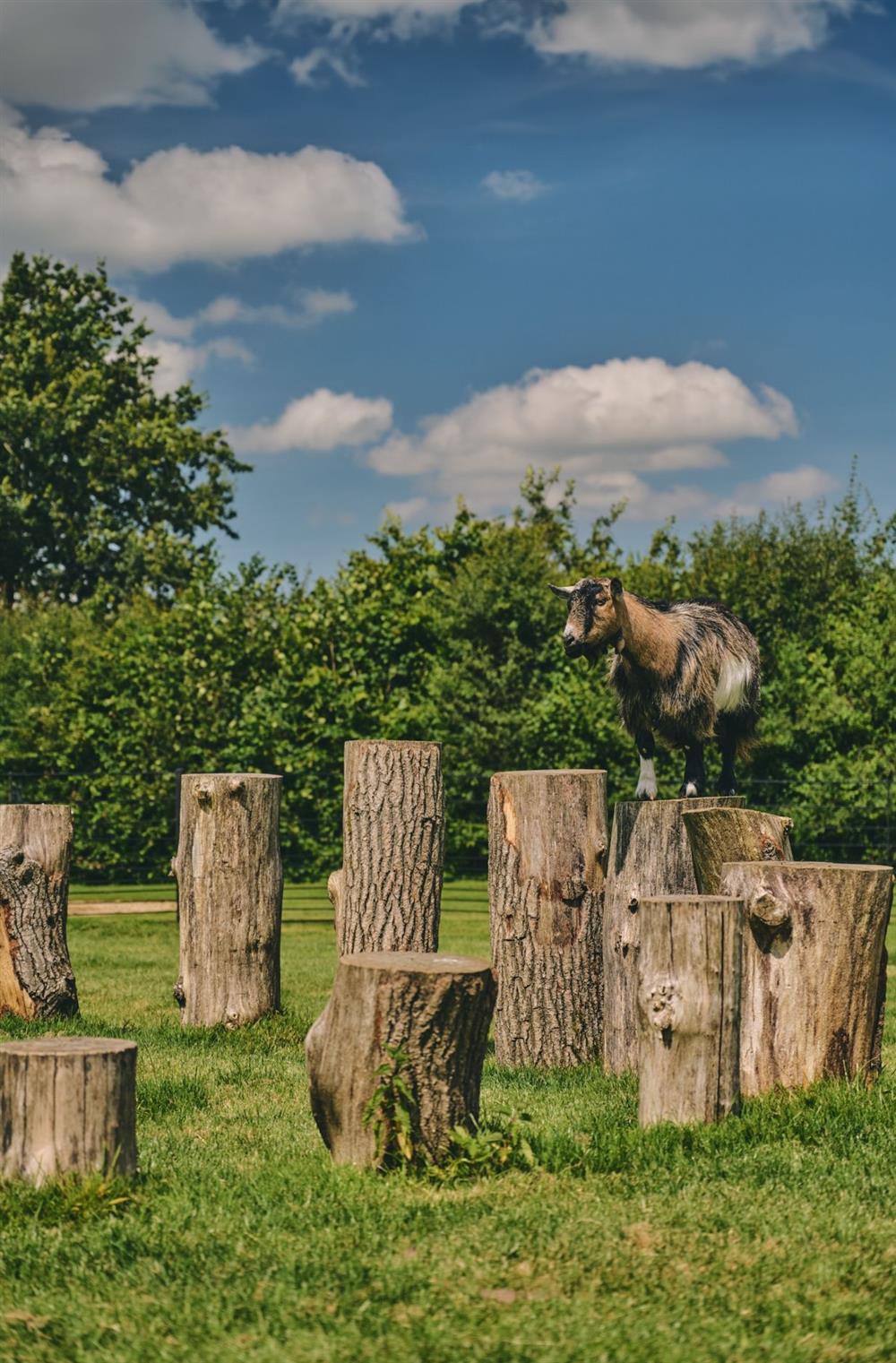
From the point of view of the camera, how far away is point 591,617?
7758 millimetres

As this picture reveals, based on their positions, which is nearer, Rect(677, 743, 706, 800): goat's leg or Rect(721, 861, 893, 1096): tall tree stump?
Rect(721, 861, 893, 1096): tall tree stump

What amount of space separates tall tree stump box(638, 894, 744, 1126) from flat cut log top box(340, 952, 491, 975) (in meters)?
0.81

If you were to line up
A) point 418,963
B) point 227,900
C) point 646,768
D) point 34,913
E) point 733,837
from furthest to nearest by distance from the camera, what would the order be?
point 34,913
point 227,900
point 646,768
point 733,837
point 418,963

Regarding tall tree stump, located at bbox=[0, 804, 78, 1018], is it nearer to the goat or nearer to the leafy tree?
the goat

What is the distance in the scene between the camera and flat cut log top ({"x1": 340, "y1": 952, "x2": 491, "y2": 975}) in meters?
5.59

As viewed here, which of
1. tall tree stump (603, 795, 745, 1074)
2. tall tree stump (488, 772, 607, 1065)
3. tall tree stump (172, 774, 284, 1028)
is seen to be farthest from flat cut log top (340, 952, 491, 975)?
tall tree stump (172, 774, 284, 1028)

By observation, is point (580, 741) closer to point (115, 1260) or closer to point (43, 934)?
point (43, 934)

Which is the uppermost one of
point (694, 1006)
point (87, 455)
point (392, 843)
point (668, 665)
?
point (87, 455)

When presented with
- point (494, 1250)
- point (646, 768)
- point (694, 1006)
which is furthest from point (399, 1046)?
point (646, 768)

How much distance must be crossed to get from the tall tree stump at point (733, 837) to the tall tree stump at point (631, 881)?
0.57 meters

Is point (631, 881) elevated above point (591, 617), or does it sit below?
below

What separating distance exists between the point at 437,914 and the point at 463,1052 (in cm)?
330

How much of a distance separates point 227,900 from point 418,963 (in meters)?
4.16

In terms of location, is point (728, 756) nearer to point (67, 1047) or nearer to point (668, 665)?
point (668, 665)
